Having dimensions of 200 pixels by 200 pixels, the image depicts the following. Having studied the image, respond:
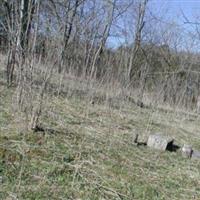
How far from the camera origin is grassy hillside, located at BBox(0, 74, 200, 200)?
161 inches

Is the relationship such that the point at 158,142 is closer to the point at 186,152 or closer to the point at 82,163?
the point at 186,152

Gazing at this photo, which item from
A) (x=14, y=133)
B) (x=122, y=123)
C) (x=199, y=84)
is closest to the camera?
(x=14, y=133)

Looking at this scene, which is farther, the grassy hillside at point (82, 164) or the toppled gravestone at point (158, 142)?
the toppled gravestone at point (158, 142)

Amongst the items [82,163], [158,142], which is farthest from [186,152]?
[82,163]

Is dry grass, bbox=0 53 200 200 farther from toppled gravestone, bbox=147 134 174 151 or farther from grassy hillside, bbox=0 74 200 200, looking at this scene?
toppled gravestone, bbox=147 134 174 151

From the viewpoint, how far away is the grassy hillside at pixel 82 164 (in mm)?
4090

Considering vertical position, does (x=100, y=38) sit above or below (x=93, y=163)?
above

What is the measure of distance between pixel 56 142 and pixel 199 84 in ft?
68.3

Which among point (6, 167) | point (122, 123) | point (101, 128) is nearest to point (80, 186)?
point (6, 167)

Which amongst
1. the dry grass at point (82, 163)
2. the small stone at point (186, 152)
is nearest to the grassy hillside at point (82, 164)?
the dry grass at point (82, 163)

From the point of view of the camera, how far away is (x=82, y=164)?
475cm

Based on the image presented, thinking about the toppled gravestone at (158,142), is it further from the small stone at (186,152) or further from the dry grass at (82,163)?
the small stone at (186,152)

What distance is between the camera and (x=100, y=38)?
56.7ft

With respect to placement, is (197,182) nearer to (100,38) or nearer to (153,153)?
(153,153)
